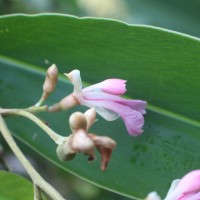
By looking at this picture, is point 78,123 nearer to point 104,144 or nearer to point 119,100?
point 104,144

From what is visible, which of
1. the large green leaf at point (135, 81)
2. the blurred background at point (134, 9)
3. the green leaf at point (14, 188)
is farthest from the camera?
the blurred background at point (134, 9)

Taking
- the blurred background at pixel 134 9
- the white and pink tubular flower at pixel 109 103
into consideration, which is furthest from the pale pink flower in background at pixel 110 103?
the blurred background at pixel 134 9

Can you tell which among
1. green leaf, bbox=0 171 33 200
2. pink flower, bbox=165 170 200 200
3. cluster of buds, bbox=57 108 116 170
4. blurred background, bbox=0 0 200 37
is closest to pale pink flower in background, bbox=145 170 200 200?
pink flower, bbox=165 170 200 200

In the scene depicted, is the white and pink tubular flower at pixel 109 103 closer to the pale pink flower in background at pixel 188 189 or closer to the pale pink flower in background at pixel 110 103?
the pale pink flower in background at pixel 110 103

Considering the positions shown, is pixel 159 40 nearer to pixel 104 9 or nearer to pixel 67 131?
pixel 67 131

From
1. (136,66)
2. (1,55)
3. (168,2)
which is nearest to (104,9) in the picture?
(168,2)

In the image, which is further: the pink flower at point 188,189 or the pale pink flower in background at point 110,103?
the pale pink flower in background at point 110,103

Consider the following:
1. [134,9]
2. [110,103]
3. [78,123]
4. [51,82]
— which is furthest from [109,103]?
[134,9]
